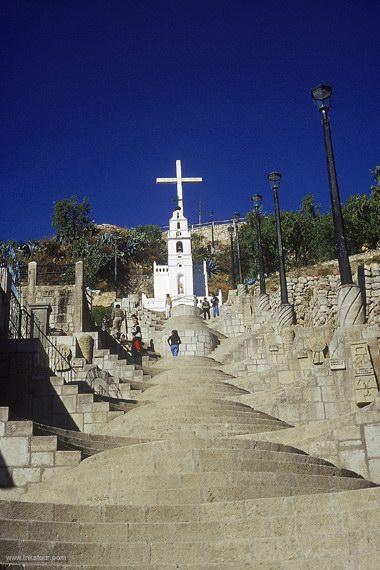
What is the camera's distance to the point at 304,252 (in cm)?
4434

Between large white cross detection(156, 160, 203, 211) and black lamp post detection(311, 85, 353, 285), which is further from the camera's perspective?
large white cross detection(156, 160, 203, 211)

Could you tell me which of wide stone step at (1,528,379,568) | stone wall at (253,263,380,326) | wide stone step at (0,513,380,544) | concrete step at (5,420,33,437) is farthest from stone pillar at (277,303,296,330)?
wide stone step at (1,528,379,568)

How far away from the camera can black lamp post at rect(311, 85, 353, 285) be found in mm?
13297

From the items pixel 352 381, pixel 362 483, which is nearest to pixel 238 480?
pixel 362 483

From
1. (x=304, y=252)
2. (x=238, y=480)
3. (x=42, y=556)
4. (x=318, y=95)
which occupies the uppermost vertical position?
(x=304, y=252)

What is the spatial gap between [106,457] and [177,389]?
7014 millimetres

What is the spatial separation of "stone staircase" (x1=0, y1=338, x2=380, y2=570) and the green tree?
51.2m

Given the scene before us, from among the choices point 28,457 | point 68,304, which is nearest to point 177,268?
point 68,304

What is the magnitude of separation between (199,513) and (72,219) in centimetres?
5476

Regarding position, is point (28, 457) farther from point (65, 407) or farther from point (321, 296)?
point (321, 296)

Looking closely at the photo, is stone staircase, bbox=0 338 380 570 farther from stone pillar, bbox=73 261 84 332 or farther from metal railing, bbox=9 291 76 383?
stone pillar, bbox=73 261 84 332

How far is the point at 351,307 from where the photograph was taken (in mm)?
12406

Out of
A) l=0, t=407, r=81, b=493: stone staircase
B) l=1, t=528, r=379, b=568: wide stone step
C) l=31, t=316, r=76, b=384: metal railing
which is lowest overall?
l=1, t=528, r=379, b=568: wide stone step

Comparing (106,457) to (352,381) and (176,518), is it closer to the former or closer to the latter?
(176,518)
